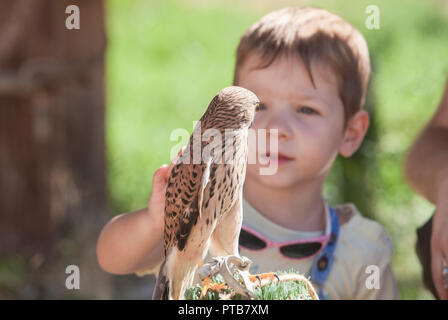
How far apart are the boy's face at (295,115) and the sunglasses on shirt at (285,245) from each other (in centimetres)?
10

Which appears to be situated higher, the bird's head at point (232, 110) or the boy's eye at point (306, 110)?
the bird's head at point (232, 110)

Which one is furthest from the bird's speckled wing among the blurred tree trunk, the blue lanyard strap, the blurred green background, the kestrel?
the blurred tree trunk

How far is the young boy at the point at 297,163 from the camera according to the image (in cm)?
99

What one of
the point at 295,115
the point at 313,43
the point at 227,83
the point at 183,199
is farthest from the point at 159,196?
the point at 227,83

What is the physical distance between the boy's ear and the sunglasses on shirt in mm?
210

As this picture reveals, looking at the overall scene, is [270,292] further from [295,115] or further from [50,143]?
[50,143]

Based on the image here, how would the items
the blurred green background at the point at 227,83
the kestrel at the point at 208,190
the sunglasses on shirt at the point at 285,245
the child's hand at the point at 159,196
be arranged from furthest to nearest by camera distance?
the blurred green background at the point at 227,83
the sunglasses on shirt at the point at 285,245
the child's hand at the point at 159,196
the kestrel at the point at 208,190

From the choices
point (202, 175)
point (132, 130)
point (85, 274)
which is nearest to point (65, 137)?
point (85, 274)

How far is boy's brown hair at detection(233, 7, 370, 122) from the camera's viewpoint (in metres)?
1.10

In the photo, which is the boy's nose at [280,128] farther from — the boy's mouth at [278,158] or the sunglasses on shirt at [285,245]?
the sunglasses on shirt at [285,245]

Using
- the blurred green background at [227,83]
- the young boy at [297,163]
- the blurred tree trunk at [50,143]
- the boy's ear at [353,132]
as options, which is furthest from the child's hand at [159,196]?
the blurred tree trunk at [50,143]

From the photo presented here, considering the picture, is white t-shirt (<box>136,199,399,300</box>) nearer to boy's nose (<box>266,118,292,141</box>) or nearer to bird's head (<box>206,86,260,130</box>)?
boy's nose (<box>266,118,292,141</box>)

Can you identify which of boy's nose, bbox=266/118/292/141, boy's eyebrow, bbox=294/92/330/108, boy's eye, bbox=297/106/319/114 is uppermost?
boy's eyebrow, bbox=294/92/330/108

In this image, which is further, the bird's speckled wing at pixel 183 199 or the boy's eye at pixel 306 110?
the boy's eye at pixel 306 110
